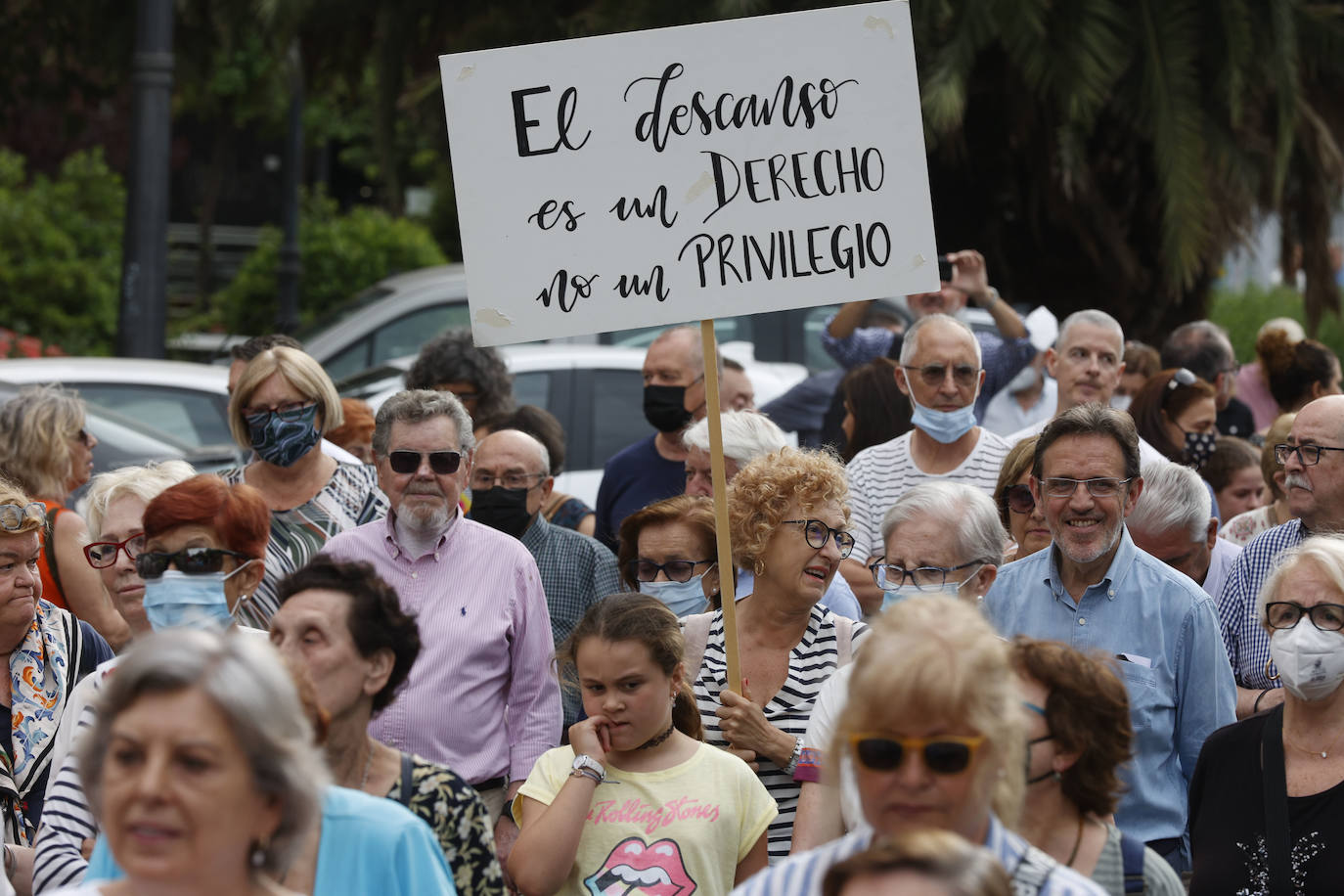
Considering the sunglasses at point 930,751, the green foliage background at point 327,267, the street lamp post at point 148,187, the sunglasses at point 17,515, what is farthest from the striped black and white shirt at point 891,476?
the green foliage background at point 327,267

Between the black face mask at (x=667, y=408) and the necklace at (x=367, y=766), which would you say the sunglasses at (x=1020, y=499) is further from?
the necklace at (x=367, y=766)

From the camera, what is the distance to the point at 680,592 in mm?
5180

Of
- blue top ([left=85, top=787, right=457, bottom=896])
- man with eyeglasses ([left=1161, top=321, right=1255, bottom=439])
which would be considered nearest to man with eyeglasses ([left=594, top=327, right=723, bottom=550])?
man with eyeglasses ([left=1161, top=321, right=1255, bottom=439])

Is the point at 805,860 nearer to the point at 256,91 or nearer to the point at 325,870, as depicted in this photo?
the point at 325,870

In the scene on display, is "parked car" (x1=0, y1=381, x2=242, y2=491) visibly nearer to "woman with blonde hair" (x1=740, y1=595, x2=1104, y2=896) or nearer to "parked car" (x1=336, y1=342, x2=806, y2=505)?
"parked car" (x1=336, y1=342, x2=806, y2=505)

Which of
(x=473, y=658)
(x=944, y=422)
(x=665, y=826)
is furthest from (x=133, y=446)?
(x=665, y=826)

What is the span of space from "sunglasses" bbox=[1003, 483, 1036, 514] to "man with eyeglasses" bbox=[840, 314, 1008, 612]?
2.34 feet

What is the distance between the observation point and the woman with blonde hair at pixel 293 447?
5684 mm

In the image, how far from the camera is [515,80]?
4766mm

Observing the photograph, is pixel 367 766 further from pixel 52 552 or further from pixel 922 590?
pixel 52 552

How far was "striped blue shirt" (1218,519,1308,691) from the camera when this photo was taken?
4.98 meters

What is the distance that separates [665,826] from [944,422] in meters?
2.64

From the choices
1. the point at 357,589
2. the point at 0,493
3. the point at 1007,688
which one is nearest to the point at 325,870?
the point at 357,589

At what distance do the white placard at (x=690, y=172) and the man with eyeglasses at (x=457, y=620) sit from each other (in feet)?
1.66
